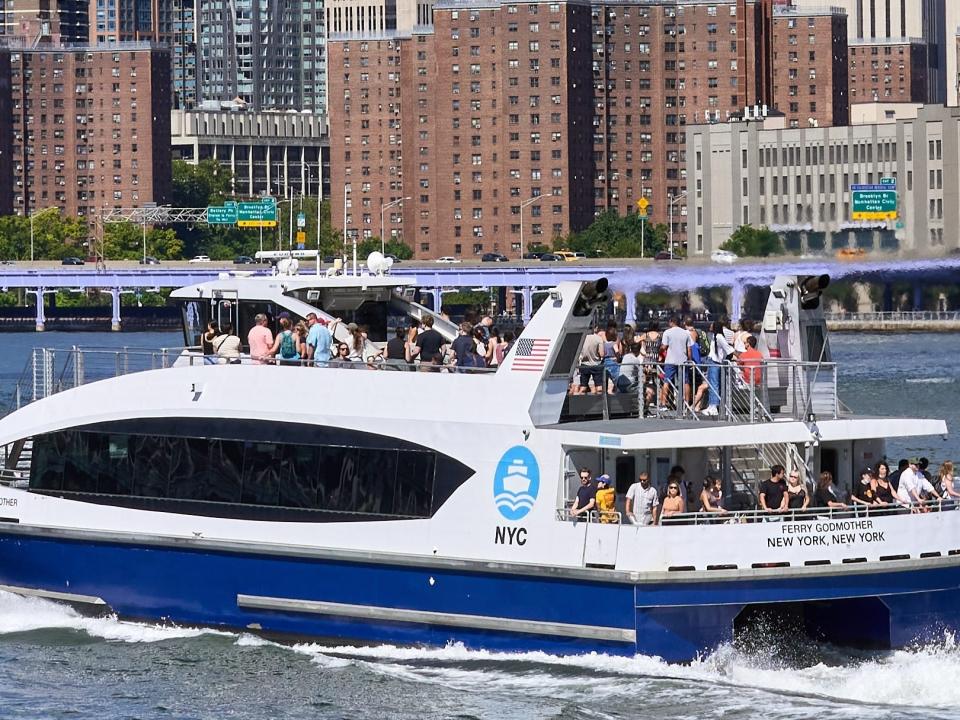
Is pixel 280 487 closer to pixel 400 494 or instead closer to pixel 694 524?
pixel 400 494

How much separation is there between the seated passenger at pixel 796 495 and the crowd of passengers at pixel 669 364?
4.26 ft

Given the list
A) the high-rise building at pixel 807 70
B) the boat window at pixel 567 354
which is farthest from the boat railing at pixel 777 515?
the high-rise building at pixel 807 70

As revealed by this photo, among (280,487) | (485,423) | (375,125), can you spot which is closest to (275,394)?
(280,487)

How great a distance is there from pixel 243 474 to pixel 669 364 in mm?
4910

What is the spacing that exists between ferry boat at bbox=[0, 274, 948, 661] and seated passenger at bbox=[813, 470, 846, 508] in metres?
0.26

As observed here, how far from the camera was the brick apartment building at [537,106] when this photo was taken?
571 feet

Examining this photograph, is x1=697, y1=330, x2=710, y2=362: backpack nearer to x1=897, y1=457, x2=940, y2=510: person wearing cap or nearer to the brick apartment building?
x1=897, y1=457, x2=940, y2=510: person wearing cap

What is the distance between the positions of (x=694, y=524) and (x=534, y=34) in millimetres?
155524

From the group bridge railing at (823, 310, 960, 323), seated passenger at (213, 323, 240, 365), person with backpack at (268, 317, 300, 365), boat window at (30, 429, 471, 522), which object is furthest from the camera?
bridge railing at (823, 310, 960, 323)

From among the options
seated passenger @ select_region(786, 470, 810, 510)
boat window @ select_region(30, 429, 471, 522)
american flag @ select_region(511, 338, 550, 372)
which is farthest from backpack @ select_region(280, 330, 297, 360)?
seated passenger @ select_region(786, 470, 810, 510)

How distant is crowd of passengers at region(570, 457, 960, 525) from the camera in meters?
20.8

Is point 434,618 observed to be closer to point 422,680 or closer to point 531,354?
point 422,680

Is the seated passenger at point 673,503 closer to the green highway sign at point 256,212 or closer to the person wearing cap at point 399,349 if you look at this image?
the person wearing cap at point 399,349

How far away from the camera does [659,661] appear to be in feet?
68.0
